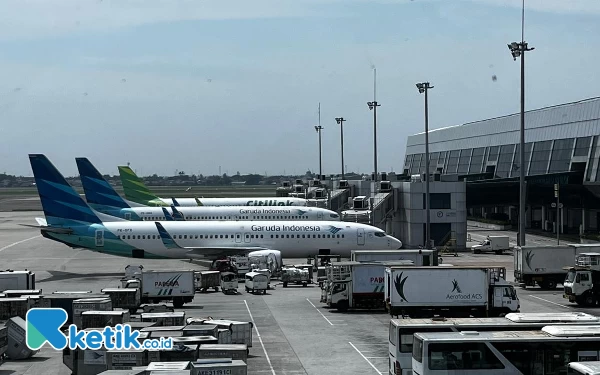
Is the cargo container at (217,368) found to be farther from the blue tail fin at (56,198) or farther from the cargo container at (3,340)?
the blue tail fin at (56,198)

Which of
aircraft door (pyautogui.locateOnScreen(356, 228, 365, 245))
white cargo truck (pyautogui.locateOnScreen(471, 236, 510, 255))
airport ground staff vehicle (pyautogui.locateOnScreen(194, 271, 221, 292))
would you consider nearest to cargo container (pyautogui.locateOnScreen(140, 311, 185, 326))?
airport ground staff vehicle (pyautogui.locateOnScreen(194, 271, 221, 292))

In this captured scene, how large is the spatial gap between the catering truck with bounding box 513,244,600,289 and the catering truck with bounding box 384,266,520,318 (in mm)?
15405

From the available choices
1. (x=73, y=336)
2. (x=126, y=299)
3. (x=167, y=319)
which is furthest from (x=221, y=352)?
(x=126, y=299)

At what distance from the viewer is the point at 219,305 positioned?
179 feet

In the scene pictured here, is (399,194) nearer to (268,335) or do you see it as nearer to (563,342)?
(268,335)

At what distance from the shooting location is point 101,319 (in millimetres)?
38375

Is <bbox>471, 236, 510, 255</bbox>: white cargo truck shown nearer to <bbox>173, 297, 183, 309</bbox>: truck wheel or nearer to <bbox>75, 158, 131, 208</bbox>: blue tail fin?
<bbox>75, 158, 131, 208</bbox>: blue tail fin

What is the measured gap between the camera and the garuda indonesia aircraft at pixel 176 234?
233ft

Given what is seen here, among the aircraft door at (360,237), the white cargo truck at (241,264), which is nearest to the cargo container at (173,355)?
the white cargo truck at (241,264)

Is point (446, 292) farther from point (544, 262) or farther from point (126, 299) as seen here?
point (544, 262)

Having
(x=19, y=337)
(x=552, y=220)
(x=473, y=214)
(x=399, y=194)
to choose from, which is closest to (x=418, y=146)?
(x=473, y=214)

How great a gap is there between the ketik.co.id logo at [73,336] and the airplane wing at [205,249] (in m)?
28.1

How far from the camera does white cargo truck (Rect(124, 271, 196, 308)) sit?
5331 cm

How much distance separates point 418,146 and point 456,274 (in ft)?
485
